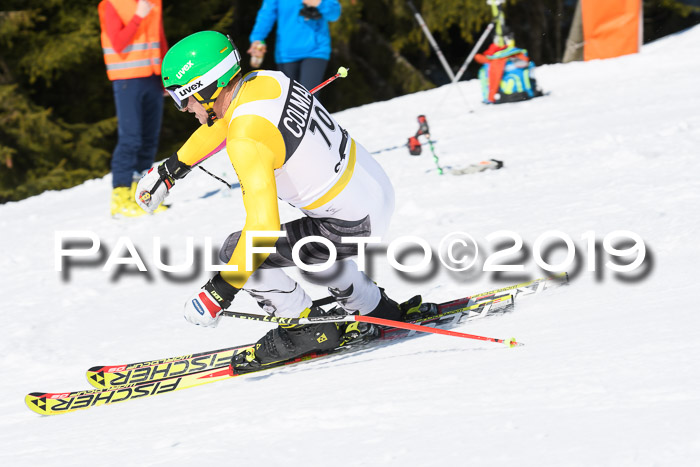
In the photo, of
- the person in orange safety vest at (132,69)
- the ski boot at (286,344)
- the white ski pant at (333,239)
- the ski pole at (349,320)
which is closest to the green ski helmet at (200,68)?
the white ski pant at (333,239)

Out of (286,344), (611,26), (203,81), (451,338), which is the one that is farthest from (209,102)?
(611,26)

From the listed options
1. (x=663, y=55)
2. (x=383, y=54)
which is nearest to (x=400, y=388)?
(x=663, y=55)

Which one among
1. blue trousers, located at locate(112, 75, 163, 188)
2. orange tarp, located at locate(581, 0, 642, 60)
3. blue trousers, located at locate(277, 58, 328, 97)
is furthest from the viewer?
orange tarp, located at locate(581, 0, 642, 60)

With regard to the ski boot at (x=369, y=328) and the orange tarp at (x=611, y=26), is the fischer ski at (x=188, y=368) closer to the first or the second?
the ski boot at (x=369, y=328)

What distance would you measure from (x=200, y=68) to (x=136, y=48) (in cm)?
363

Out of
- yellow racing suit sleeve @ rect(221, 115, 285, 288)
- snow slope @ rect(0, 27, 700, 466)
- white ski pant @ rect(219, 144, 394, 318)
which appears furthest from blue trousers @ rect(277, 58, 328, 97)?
yellow racing suit sleeve @ rect(221, 115, 285, 288)

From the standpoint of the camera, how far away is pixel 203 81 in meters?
3.24

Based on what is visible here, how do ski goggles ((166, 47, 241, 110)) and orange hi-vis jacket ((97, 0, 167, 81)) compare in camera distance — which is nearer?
ski goggles ((166, 47, 241, 110))

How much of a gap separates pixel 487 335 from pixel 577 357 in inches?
28.0

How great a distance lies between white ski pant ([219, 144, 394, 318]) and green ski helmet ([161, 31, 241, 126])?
65cm

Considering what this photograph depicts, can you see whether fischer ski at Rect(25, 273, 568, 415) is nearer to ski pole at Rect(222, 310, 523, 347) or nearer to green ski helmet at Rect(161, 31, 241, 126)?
ski pole at Rect(222, 310, 523, 347)

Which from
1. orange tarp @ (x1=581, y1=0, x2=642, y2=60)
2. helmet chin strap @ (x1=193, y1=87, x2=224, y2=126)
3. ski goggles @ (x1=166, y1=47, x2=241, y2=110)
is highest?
ski goggles @ (x1=166, y1=47, x2=241, y2=110)

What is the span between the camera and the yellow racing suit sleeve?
2.95 meters

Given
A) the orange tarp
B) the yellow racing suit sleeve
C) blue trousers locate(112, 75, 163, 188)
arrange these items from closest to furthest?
the yellow racing suit sleeve → blue trousers locate(112, 75, 163, 188) → the orange tarp
